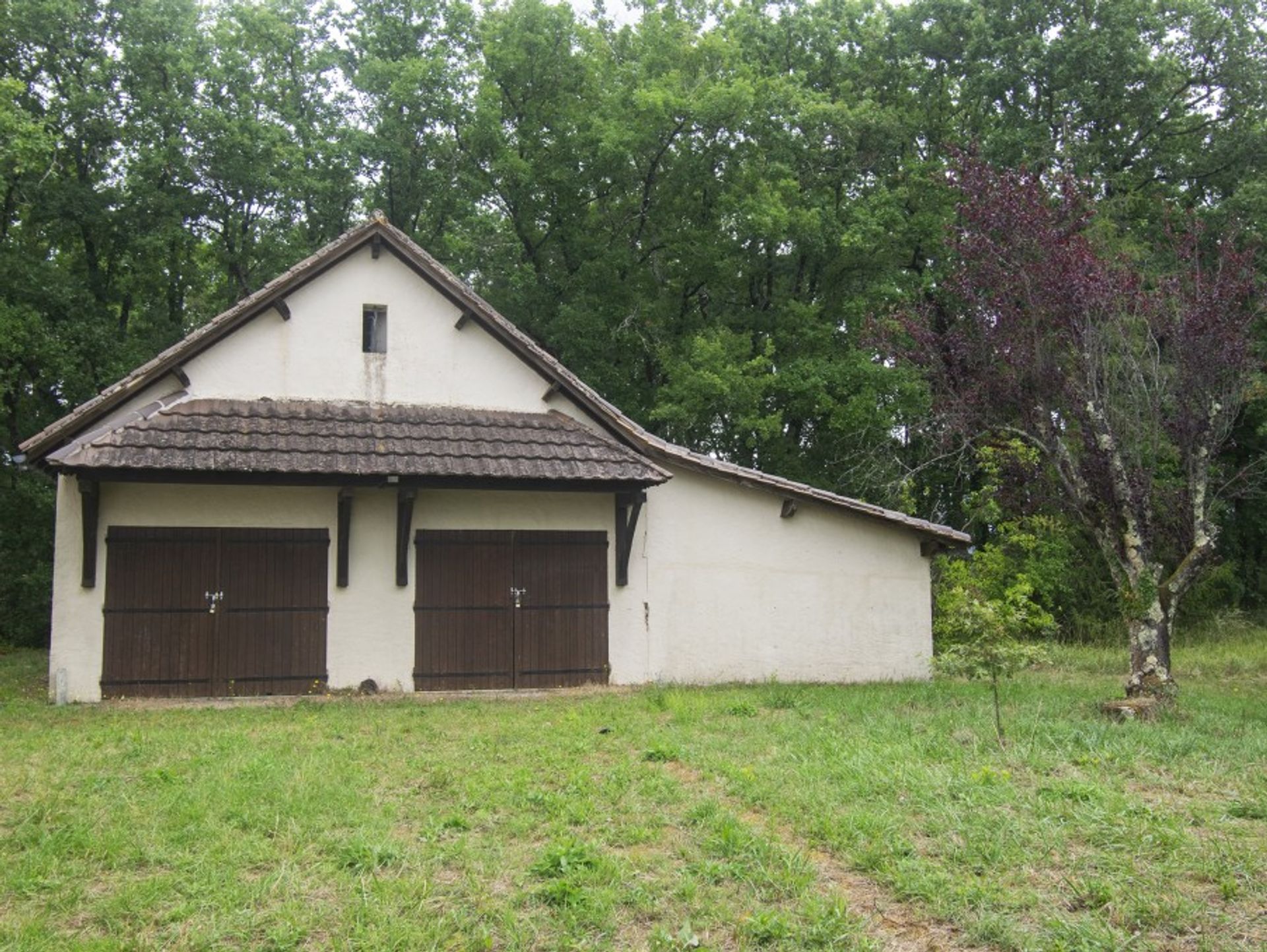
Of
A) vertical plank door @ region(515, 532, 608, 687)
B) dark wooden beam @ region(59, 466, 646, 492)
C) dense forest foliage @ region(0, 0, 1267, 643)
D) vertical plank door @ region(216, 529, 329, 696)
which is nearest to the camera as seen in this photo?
dark wooden beam @ region(59, 466, 646, 492)

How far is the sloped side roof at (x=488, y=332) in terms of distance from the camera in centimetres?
1238

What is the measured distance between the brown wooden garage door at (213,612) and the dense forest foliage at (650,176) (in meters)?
10.1

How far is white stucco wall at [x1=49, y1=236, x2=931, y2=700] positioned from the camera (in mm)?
12500

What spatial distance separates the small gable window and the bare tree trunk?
951 centimetres

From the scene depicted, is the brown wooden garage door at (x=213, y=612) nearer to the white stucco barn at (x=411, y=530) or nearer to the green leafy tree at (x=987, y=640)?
the white stucco barn at (x=411, y=530)

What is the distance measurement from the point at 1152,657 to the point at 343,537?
9074 mm

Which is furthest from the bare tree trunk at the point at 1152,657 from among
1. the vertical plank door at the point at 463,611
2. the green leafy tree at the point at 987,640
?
the vertical plank door at the point at 463,611

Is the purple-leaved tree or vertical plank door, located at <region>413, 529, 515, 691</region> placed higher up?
the purple-leaved tree

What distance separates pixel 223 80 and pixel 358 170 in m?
3.45

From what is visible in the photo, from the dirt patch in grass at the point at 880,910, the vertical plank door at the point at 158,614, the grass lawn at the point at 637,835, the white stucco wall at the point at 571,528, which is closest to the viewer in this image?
the dirt patch in grass at the point at 880,910

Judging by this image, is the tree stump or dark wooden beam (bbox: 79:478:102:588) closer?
the tree stump

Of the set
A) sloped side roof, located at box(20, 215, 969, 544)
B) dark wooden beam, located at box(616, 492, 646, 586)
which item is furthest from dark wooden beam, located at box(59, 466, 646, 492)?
sloped side roof, located at box(20, 215, 969, 544)

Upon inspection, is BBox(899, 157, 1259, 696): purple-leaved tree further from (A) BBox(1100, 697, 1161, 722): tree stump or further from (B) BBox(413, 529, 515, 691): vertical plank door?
(B) BBox(413, 529, 515, 691): vertical plank door

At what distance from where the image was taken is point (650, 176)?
2308 centimetres
